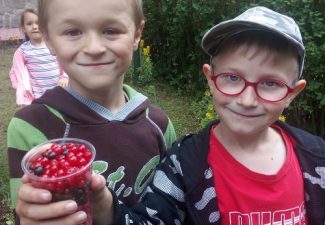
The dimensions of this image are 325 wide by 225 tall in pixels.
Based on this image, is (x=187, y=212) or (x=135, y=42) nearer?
(x=187, y=212)

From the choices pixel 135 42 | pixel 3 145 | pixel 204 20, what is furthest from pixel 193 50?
pixel 135 42

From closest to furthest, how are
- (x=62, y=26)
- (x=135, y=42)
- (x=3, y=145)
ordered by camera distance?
(x=62, y=26), (x=135, y=42), (x=3, y=145)

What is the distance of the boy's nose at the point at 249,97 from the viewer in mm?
1644

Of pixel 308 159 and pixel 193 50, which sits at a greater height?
pixel 308 159

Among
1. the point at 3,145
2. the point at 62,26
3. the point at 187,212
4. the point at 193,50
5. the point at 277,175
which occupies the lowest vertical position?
the point at 3,145

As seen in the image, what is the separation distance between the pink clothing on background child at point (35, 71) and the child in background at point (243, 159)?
3.25m

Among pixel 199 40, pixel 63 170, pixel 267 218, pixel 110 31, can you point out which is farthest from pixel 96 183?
pixel 199 40

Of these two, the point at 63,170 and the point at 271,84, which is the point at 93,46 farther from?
the point at 271,84

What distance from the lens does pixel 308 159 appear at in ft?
6.01

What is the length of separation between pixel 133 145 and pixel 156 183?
187mm

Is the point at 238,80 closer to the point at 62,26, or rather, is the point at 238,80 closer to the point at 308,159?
the point at 308,159

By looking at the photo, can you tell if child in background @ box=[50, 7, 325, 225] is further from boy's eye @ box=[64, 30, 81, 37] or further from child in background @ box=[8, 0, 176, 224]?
boy's eye @ box=[64, 30, 81, 37]

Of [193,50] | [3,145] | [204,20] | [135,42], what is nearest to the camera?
[135,42]

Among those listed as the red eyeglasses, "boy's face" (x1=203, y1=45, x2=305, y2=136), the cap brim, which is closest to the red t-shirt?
"boy's face" (x1=203, y1=45, x2=305, y2=136)
